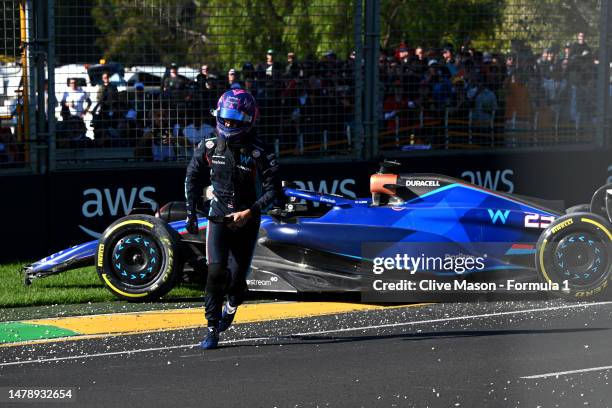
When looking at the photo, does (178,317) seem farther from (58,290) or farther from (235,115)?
(235,115)

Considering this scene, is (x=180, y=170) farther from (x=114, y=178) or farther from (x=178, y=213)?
(x=178, y=213)

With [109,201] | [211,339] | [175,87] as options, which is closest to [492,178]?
[175,87]

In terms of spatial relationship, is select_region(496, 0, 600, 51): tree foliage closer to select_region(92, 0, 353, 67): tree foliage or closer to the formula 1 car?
select_region(92, 0, 353, 67): tree foliage

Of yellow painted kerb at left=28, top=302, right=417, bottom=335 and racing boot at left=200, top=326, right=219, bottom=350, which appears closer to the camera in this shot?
racing boot at left=200, top=326, right=219, bottom=350

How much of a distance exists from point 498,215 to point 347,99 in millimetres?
4172

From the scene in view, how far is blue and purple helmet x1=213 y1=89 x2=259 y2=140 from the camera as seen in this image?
827 cm

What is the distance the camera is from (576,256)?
9734mm

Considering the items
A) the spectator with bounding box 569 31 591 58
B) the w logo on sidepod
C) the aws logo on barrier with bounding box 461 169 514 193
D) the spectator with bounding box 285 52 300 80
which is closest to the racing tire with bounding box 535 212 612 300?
the w logo on sidepod

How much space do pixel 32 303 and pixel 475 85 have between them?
6.71m

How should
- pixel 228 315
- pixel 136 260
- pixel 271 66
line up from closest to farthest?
pixel 228 315, pixel 136 260, pixel 271 66

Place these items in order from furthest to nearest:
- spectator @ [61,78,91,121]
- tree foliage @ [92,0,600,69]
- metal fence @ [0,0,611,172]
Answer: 1. tree foliage @ [92,0,600,69]
2. spectator @ [61,78,91,121]
3. metal fence @ [0,0,611,172]

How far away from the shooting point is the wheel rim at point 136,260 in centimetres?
995

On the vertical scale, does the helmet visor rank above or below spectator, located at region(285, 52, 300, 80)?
below

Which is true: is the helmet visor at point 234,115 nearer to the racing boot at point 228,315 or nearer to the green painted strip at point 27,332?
the racing boot at point 228,315
